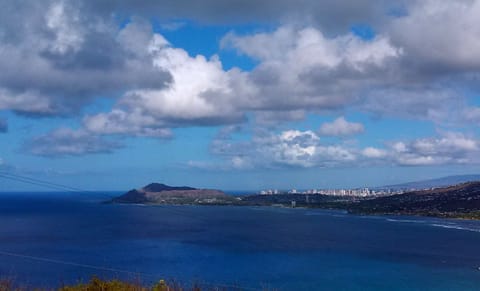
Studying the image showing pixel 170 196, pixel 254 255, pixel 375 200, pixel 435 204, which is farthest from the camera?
pixel 170 196

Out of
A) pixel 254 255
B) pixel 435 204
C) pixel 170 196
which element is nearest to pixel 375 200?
pixel 435 204

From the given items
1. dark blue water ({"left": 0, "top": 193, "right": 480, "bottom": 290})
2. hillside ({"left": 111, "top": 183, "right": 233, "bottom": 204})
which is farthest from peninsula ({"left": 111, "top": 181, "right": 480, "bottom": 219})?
dark blue water ({"left": 0, "top": 193, "right": 480, "bottom": 290})

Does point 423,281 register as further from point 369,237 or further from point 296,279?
point 369,237

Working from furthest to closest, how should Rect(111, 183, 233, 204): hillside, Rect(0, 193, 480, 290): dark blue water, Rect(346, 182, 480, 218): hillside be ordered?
Rect(111, 183, 233, 204): hillside
Rect(346, 182, 480, 218): hillside
Rect(0, 193, 480, 290): dark blue water

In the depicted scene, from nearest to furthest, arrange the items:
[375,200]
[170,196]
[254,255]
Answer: [254,255] → [375,200] → [170,196]

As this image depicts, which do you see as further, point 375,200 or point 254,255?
point 375,200

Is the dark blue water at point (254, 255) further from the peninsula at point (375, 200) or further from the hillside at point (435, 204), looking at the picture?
the peninsula at point (375, 200)

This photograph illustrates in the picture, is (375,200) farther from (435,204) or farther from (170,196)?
(170,196)

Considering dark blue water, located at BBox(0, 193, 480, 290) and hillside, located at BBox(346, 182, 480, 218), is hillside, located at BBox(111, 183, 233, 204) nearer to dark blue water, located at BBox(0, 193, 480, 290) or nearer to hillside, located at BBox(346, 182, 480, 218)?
hillside, located at BBox(346, 182, 480, 218)
